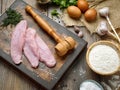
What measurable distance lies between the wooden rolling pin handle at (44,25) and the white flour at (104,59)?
177mm

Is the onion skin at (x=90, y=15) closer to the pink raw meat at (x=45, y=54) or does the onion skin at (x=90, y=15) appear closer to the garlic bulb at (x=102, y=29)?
the garlic bulb at (x=102, y=29)

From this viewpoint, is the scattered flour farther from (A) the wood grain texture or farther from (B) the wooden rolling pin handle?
A: (B) the wooden rolling pin handle

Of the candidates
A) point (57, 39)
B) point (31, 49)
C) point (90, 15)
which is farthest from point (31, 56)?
point (90, 15)

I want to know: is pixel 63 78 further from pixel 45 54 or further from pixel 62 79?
pixel 45 54

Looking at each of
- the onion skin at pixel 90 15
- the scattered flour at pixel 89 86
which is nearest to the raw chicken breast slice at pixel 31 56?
the scattered flour at pixel 89 86

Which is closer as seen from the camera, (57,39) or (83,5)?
(57,39)

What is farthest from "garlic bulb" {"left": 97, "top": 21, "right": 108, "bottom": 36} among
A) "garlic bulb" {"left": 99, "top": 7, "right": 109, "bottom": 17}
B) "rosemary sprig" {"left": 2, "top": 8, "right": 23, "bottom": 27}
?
"rosemary sprig" {"left": 2, "top": 8, "right": 23, "bottom": 27}

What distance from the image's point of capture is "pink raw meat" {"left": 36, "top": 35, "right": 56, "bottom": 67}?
1.34 meters

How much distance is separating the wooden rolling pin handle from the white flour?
0.18 metres

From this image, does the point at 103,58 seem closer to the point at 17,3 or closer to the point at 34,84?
the point at 34,84

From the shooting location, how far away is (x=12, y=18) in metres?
1.48

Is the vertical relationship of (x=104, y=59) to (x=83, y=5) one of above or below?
below

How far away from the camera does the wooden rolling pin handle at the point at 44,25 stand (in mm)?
1385

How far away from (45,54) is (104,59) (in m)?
0.27
